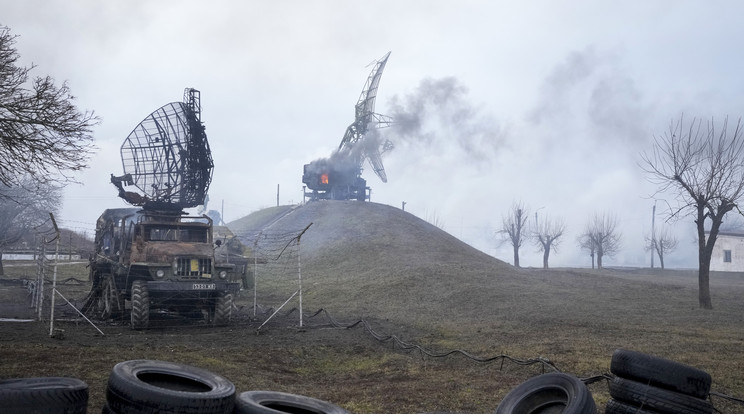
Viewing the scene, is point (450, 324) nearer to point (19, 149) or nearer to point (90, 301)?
point (90, 301)

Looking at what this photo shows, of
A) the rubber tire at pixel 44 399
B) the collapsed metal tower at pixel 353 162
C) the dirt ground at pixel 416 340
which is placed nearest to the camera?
the rubber tire at pixel 44 399

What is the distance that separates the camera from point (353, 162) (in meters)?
63.8

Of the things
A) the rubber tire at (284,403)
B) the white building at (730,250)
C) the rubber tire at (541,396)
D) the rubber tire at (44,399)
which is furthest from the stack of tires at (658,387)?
the white building at (730,250)

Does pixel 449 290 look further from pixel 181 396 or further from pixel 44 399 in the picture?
pixel 44 399

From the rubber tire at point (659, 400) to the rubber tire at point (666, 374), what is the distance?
65 millimetres

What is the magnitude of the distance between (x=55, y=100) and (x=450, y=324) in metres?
13.1

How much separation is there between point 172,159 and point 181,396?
15.1 meters

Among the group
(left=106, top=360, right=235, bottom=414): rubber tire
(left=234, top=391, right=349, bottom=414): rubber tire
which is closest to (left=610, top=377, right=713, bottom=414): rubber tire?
(left=234, top=391, right=349, bottom=414): rubber tire

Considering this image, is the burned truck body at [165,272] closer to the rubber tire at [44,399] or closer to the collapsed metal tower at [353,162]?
the rubber tire at [44,399]

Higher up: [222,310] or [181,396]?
[181,396]

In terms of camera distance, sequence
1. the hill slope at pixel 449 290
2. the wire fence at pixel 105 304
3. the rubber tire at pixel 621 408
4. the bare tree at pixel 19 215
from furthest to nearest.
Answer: the bare tree at pixel 19 215, the hill slope at pixel 449 290, the wire fence at pixel 105 304, the rubber tire at pixel 621 408

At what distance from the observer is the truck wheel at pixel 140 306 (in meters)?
15.1

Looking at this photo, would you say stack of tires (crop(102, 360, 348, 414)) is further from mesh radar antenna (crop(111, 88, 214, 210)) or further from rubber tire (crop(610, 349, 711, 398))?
mesh radar antenna (crop(111, 88, 214, 210))

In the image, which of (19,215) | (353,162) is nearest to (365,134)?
(353,162)
